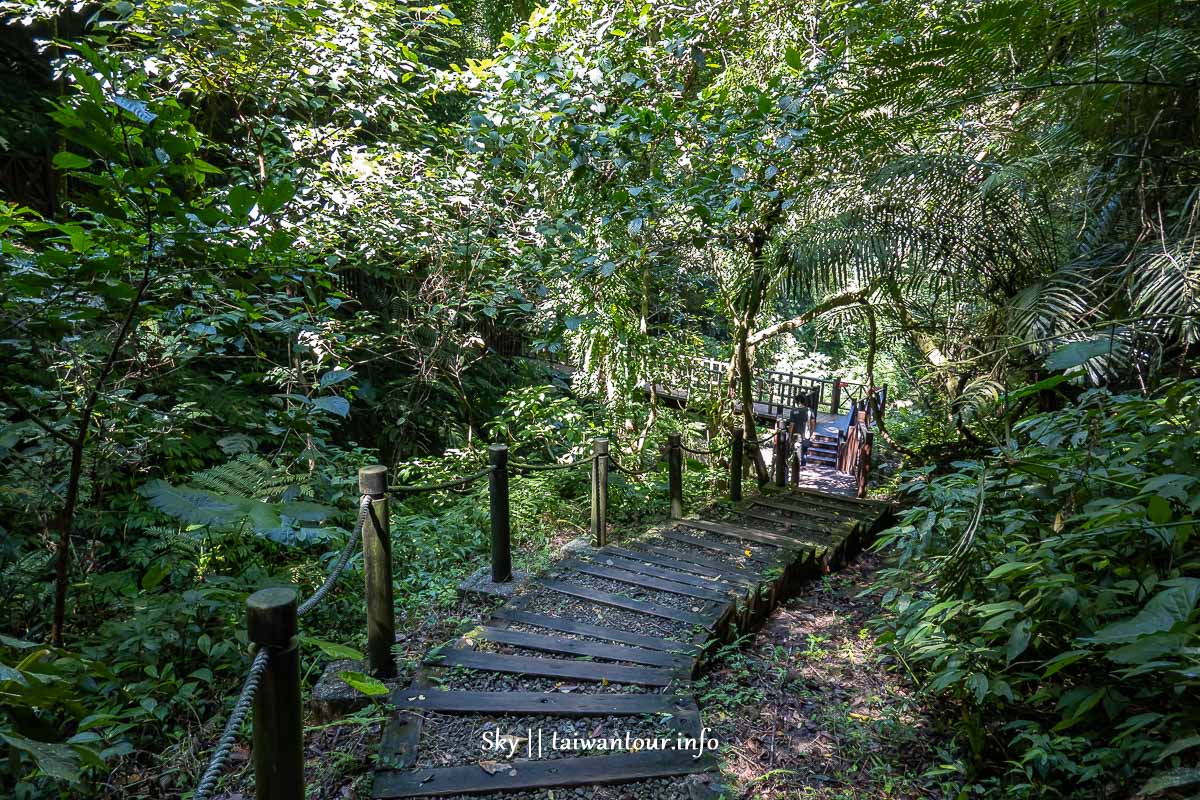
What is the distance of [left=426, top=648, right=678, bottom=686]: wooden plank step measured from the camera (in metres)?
3.01

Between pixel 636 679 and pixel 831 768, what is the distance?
91 cm

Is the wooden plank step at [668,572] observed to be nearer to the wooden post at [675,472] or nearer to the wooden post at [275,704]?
the wooden post at [675,472]

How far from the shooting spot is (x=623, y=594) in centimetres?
402

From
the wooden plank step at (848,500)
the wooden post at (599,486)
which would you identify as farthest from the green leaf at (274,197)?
the wooden plank step at (848,500)

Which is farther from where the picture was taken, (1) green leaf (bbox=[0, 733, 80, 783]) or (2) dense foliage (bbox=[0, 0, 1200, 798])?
(2) dense foliage (bbox=[0, 0, 1200, 798])

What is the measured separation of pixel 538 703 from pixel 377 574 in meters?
0.93

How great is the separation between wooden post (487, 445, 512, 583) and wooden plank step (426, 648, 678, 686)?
90cm

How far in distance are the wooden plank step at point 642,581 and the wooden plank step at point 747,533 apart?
4.16 feet

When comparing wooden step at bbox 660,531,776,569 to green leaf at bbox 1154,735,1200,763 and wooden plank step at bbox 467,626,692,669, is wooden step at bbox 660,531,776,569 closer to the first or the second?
wooden plank step at bbox 467,626,692,669

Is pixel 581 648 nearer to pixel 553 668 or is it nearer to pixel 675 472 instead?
pixel 553 668

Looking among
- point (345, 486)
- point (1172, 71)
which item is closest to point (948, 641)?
point (1172, 71)

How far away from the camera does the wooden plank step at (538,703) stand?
106 inches

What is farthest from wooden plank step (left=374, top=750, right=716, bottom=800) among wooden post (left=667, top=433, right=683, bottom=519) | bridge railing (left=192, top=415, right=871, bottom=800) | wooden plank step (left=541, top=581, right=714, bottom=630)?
wooden post (left=667, top=433, right=683, bottom=519)

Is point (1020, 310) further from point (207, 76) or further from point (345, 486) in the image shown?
point (207, 76)
